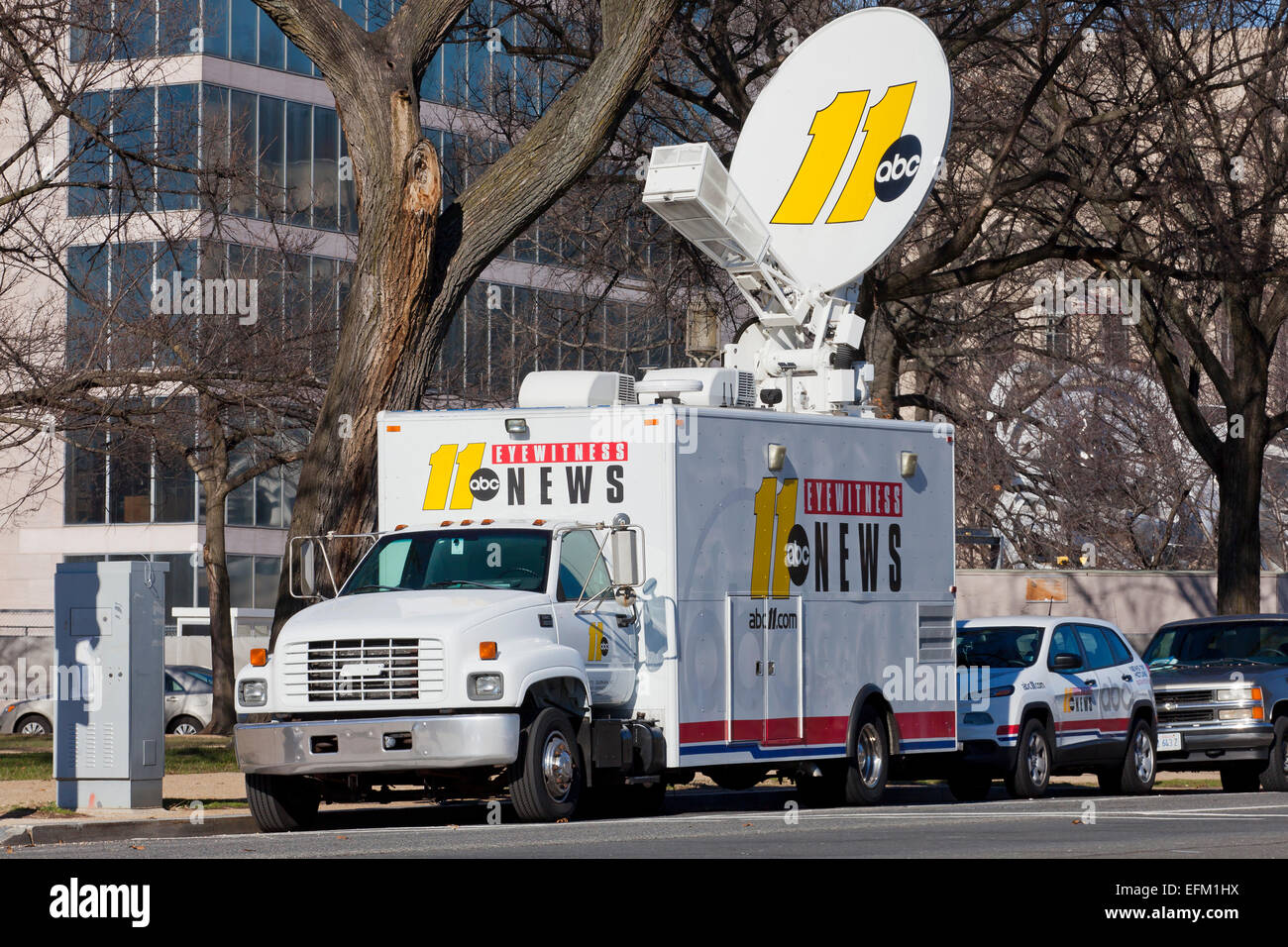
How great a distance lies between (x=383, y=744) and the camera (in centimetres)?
1345

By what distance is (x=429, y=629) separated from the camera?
13.5m

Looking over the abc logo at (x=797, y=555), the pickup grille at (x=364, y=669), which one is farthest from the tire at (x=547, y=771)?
the abc logo at (x=797, y=555)

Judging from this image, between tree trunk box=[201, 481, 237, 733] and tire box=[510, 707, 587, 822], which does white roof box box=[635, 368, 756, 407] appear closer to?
tire box=[510, 707, 587, 822]

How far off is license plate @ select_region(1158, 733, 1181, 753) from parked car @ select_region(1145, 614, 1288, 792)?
10mm

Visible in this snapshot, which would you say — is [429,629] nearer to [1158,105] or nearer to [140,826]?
[140,826]

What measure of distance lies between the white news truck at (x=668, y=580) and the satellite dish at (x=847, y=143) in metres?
0.05

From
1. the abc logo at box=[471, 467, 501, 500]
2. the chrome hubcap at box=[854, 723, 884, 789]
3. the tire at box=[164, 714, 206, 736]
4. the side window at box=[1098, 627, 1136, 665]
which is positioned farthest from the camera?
the tire at box=[164, 714, 206, 736]

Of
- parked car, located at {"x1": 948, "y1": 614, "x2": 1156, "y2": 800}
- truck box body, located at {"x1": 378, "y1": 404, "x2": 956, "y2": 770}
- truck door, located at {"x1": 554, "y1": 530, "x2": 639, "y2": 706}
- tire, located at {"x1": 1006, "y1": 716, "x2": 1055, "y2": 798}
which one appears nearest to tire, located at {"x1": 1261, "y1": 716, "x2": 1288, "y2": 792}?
parked car, located at {"x1": 948, "y1": 614, "x2": 1156, "y2": 800}

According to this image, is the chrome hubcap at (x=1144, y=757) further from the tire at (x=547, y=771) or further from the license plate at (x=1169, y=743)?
the tire at (x=547, y=771)

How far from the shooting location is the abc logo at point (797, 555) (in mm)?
16078

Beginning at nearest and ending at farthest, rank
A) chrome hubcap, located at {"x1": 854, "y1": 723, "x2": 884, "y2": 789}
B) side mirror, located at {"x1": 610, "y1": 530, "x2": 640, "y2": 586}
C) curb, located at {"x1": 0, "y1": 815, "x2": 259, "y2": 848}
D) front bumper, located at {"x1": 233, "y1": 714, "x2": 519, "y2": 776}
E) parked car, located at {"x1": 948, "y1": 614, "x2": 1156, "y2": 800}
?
curb, located at {"x1": 0, "y1": 815, "x2": 259, "y2": 848}, front bumper, located at {"x1": 233, "y1": 714, "x2": 519, "y2": 776}, side mirror, located at {"x1": 610, "y1": 530, "x2": 640, "y2": 586}, chrome hubcap, located at {"x1": 854, "y1": 723, "x2": 884, "y2": 789}, parked car, located at {"x1": 948, "y1": 614, "x2": 1156, "y2": 800}

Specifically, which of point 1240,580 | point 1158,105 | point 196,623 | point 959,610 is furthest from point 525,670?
point 196,623

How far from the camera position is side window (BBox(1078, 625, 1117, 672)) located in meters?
19.9

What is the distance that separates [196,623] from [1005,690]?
36.1 metres
